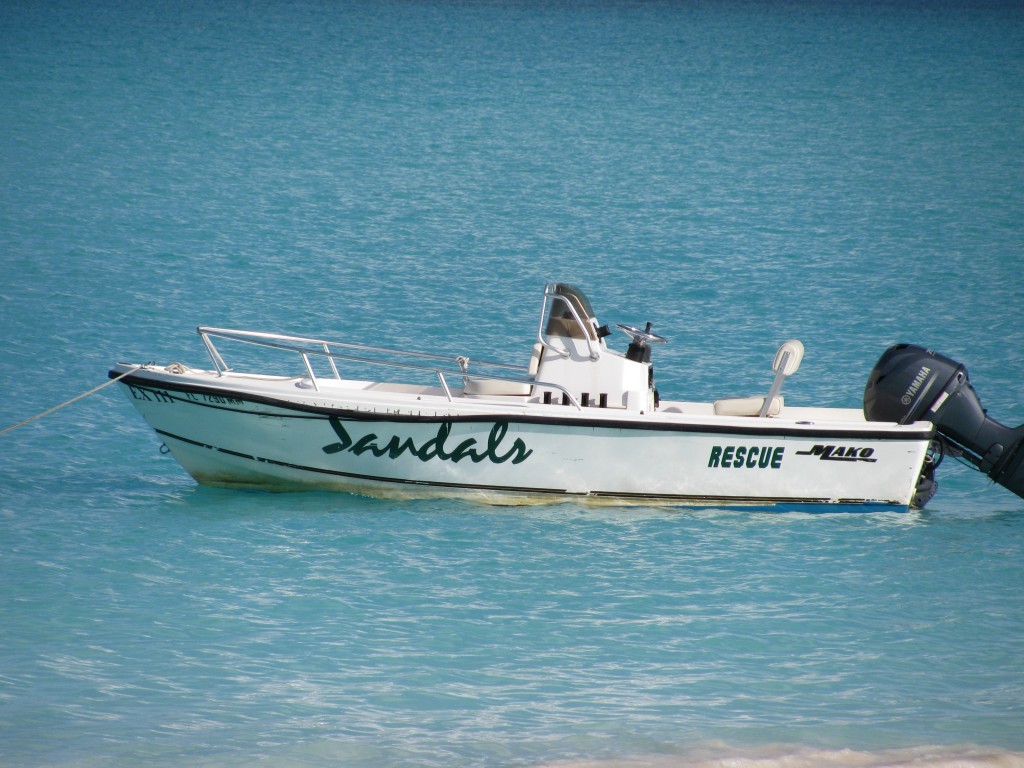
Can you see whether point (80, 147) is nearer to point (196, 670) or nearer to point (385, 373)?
point (385, 373)

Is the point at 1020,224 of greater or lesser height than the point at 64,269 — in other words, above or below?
above

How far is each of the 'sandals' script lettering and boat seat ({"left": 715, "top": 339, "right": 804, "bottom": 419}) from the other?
1.98 metres

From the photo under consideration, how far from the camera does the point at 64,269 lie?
24766 millimetres

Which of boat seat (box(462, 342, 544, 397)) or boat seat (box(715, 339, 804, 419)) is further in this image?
boat seat (box(462, 342, 544, 397))

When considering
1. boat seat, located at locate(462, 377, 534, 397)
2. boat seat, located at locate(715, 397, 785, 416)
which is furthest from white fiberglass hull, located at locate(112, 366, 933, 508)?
boat seat, located at locate(715, 397, 785, 416)

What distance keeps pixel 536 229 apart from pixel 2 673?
2259 centimetres

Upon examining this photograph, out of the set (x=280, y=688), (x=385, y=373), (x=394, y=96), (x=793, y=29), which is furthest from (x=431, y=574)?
(x=793, y=29)

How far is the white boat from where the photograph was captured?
482 inches

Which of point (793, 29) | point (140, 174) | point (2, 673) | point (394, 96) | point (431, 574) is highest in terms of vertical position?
point (793, 29)

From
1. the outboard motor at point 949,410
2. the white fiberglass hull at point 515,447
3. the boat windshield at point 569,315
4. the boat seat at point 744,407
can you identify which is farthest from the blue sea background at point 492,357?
the boat windshield at point 569,315

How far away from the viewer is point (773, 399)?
1263 centimetres

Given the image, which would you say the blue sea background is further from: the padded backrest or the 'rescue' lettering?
the padded backrest

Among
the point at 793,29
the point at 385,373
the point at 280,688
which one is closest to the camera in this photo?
the point at 280,688

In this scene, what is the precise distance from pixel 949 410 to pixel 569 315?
359cm
